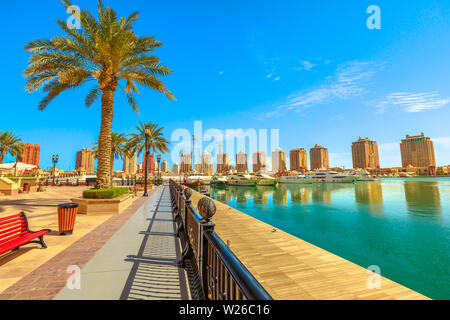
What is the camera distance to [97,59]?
10.8 meters

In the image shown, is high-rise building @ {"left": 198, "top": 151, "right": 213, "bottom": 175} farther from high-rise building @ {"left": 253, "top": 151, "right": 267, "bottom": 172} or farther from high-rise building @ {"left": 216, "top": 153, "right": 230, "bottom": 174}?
high-rise building @ {"left": 253, "top": 151, "right": 267, "bottom": 172}

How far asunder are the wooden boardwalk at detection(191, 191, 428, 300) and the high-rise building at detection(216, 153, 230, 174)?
157 metres

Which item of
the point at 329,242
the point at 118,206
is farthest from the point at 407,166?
the point at 118,206

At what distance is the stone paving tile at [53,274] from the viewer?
284 cm

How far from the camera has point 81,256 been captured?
427 centimetres

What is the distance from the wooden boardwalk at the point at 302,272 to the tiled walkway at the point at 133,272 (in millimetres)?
2051

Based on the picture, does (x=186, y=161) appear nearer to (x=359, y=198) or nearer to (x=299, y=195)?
(x=299, y=195)

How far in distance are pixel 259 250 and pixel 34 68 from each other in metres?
14.2

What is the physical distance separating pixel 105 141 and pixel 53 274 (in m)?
8.83

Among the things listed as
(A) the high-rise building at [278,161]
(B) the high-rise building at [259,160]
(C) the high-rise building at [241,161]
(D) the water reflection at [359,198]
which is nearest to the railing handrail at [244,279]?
(D) the water reflection at [359,198]

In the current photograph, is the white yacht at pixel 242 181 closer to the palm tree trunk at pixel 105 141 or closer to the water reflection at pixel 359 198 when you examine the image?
the water reflection at pixel 359 198

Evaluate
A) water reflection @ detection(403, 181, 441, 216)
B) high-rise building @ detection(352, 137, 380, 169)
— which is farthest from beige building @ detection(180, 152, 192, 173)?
high-rise building @ detection(352, 137, 380, 169)

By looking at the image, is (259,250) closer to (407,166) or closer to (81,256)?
(81,256)

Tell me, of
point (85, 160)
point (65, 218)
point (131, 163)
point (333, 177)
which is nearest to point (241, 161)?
point (333, 177)
